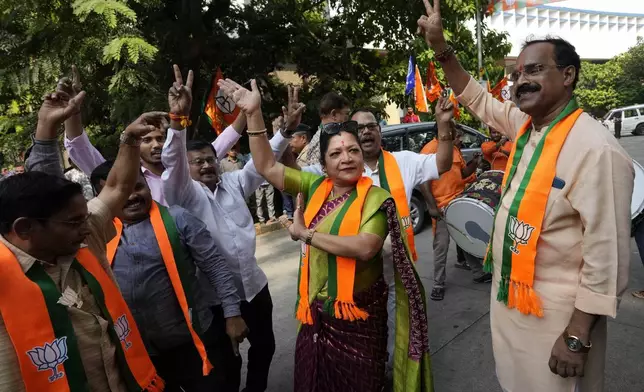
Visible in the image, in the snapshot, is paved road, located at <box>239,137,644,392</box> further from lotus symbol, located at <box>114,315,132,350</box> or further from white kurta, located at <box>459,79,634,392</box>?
lotus symbol, located at <box>114,315,132,350</box>

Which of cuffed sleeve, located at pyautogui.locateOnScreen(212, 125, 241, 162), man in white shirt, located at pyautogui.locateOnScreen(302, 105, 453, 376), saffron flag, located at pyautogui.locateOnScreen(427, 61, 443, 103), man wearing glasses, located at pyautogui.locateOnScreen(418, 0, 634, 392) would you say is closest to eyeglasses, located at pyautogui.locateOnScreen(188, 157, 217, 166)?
cuffed sleeve, located at pyautogui.locateOnScreen(212, 125, 241, 162)

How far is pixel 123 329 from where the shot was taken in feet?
5.75

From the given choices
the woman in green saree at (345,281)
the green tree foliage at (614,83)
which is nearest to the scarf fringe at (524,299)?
the woman in green saree at (345,281)

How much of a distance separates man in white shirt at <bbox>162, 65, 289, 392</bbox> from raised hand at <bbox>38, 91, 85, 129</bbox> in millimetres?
490

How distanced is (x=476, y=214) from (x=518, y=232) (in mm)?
2085

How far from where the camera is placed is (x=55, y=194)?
1.49 m

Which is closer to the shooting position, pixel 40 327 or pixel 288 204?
pixel 40 327

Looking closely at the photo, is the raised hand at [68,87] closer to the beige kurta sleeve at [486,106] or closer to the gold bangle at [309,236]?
the gold bangle at [309,236]

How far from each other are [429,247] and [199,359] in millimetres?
4589

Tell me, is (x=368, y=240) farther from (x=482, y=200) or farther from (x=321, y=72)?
(x=321, y=72)

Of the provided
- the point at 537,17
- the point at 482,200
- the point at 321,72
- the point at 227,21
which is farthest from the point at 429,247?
the point at 537,17

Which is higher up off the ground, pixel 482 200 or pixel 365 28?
pixel 365 28

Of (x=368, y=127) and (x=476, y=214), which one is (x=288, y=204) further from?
(x=368, y=127)

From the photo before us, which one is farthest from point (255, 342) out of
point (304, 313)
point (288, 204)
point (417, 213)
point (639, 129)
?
point (639, 129)
